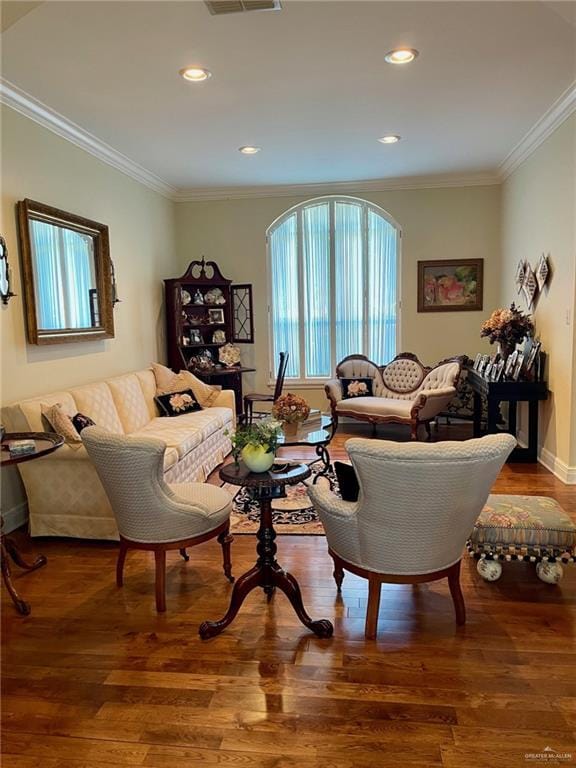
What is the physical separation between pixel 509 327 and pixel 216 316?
11.2 feet

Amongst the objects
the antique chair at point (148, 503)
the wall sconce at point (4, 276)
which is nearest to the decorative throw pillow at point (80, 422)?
the wall sconce at point (4, 276)

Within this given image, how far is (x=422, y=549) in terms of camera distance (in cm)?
234

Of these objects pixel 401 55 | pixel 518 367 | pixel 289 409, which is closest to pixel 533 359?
pixel 518 367

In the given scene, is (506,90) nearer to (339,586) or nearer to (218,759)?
(339,586)

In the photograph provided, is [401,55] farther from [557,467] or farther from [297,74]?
[557,467]

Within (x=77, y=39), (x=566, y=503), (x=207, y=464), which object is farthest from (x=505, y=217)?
(x=77, y=39)

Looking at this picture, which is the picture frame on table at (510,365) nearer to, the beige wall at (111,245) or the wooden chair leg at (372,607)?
the wooden chair leg at (372,607)

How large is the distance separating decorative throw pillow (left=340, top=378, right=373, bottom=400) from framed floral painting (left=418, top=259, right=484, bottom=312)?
1159 mm

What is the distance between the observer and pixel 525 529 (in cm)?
278

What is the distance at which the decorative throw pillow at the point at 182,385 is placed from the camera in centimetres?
552

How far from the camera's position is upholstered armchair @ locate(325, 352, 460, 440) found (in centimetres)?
570

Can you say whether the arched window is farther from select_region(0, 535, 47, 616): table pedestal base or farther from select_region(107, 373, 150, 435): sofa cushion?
select_region(0, 535, 47, 616): table pedestal base

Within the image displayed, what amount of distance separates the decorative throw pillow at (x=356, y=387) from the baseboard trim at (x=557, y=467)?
2086 mm

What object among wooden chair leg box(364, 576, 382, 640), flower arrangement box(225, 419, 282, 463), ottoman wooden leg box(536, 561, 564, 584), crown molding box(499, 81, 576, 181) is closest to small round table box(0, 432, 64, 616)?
flower arrangement box(225, 419, 282, 463)
